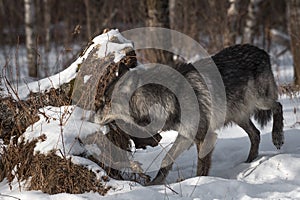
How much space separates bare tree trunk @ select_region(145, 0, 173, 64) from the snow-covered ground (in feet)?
12.8

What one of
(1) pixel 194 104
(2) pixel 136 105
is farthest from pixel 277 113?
(2) pixel 136 105

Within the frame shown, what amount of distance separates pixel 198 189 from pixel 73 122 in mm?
1280

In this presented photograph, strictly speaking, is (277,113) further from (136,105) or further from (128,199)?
(128,199)

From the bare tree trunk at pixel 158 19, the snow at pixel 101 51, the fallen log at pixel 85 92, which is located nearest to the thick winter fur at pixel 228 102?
Result: the fallen log at pixel 85 92

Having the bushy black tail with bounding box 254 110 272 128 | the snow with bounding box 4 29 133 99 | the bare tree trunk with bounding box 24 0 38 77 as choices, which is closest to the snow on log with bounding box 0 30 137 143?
the snow with bounding box 4 29 133 99

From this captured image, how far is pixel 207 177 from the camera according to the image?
13.5 ft

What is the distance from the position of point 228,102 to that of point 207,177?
1.04 metres

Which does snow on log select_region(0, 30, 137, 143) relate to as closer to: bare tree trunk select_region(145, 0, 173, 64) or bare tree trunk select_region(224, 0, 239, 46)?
bare tree trunk select_region(145, 0, 173, 64)

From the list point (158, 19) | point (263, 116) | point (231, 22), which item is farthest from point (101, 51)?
point (231, 22)

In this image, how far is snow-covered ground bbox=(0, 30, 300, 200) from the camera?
3.73 metres

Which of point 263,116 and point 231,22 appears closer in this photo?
point 263,116

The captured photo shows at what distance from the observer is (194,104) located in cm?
461

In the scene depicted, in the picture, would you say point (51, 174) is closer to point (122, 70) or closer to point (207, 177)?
point (122, 70)

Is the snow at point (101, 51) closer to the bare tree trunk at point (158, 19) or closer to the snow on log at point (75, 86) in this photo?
the snow on log at point (75, 86)
